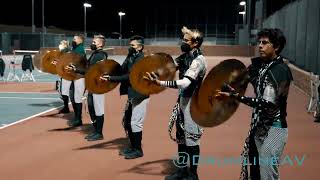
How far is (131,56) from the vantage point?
8.16 m

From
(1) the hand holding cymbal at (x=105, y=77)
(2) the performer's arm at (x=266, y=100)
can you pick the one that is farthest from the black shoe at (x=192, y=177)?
(2) the performer's arm at (x=266, y=100)

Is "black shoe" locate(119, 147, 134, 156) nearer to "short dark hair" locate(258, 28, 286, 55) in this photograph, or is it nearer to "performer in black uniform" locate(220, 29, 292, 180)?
"performer in black uniform" locate(220, 29, 292, 180)

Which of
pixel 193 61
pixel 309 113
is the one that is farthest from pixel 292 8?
pixel 193 61

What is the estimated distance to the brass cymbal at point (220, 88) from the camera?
4.73m

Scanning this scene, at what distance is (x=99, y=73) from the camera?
8.23 meters

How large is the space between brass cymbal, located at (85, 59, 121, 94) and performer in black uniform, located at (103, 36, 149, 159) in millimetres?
105

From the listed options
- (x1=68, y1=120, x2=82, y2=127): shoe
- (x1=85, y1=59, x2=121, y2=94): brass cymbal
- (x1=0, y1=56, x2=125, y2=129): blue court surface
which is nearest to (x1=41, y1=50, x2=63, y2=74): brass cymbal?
(x1=0, y1=56, x2=125, y2=129): blue court surface

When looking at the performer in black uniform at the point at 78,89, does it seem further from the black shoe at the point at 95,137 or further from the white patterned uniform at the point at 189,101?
the white patterned uniform at the point at 189,101

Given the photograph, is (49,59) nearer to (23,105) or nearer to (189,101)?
(23,105)

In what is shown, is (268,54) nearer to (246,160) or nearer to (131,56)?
(246,160)

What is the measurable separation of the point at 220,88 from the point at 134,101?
349 cm

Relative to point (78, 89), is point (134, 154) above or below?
below

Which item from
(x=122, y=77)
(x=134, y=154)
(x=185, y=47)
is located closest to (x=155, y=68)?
(x=185, y=47)

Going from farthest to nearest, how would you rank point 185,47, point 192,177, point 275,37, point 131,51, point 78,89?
point 78,89 < point 131,51 < point 192,177 < point 185,47 < point 275,37
